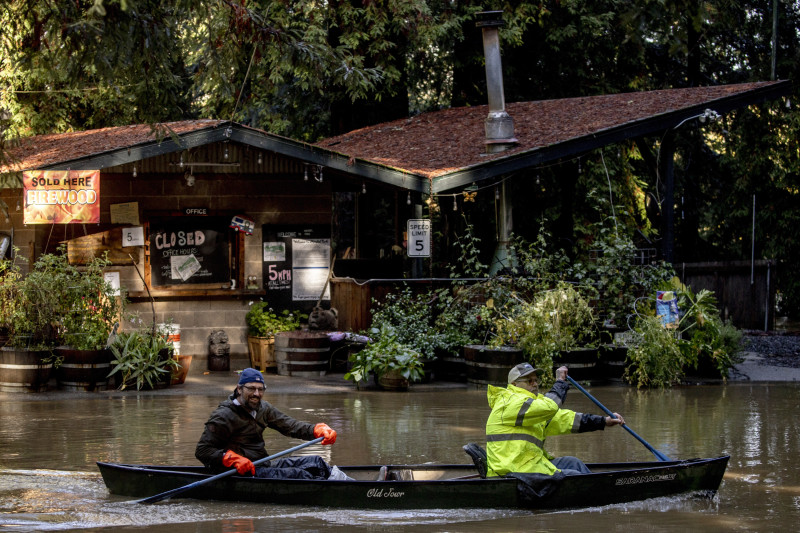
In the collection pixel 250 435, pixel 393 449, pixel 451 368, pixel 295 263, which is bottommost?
pixel 393 449

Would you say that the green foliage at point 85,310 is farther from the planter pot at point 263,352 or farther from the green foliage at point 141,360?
the planter pot at point 263,352

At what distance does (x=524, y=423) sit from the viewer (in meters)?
Result: 8.82

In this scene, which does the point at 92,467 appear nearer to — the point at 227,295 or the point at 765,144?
the point at 227,295

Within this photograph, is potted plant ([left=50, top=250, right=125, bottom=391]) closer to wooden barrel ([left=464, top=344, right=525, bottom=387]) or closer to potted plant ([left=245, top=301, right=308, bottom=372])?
potted plant ([left=245, top=301, right=308, bottom=372])

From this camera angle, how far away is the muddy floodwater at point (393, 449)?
8.77 meters

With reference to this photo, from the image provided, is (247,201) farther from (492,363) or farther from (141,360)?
(492,363)

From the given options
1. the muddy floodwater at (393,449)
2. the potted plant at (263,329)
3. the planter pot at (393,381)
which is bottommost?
the muddy floodwater at (393,449)

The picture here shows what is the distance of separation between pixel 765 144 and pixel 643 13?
71.2ft

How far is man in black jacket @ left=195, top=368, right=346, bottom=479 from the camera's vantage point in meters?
9.30

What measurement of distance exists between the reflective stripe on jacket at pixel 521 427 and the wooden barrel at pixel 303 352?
871 cm

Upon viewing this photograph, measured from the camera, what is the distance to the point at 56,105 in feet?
82.9

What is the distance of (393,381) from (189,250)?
4693 millimetres

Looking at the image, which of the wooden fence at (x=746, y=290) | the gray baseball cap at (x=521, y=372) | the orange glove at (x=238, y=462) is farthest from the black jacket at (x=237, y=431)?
the wooden fence at (x=746, y=290)

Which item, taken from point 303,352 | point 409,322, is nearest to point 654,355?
point 409,322
